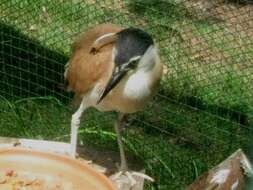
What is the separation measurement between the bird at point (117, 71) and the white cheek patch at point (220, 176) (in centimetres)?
87

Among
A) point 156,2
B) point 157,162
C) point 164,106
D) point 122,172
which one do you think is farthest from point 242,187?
point 156,2

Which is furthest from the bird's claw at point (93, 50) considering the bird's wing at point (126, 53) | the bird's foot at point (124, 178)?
the bird's foot at point (124, 178)

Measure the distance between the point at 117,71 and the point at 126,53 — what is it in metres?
0.08

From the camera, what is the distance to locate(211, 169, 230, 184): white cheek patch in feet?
6.30

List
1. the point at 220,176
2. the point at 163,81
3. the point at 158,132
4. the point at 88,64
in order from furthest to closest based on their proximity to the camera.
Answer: the point at 163,81 → the point at 158,132 → the point at 88,64 → the point at 220,176

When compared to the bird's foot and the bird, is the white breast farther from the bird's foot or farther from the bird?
the bird's foot

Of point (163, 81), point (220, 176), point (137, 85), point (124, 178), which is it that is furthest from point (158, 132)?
point (220, 176)

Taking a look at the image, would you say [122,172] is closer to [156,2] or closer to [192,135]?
[192,135]

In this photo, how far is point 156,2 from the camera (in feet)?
14.9

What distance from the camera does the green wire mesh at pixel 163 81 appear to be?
3.74 meters

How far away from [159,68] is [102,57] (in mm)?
263

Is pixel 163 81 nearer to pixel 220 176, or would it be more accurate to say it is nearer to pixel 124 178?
pixel 124 178

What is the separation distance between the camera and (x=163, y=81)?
13.2 feet

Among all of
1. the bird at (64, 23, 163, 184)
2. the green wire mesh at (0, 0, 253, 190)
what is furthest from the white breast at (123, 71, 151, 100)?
the green wire mesh at (0, 0, 253, 190)
